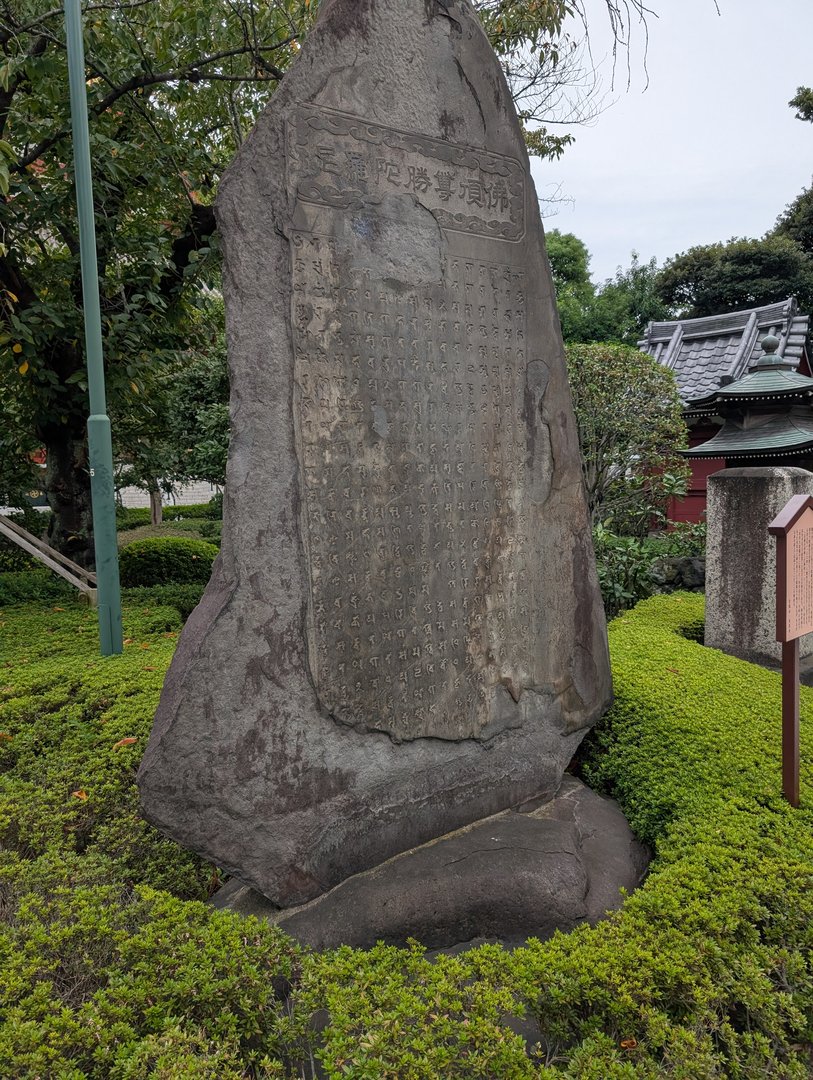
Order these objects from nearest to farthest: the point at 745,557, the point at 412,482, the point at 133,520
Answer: the point at 412,482
the point at 745,557
the point at 133,520

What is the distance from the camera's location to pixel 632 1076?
62.2 inches

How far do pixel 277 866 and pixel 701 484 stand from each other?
38.0 feet

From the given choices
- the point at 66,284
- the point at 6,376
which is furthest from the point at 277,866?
the point at 6,376

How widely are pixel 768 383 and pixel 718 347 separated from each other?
31.1 feet

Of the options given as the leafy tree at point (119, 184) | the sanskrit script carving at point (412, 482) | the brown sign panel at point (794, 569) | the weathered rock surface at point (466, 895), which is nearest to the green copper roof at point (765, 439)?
the brown sign panel at point (794, 569)

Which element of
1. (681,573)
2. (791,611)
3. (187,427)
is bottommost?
(681,573)

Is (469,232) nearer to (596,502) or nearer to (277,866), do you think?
(277,866)

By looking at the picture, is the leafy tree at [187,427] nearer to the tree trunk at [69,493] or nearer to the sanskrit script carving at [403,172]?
the tree trunk at [69,493]

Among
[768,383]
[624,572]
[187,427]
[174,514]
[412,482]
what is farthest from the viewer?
[174,514]

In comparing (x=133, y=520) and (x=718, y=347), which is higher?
(x=718, y=347)

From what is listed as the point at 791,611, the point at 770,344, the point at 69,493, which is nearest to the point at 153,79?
the point at 69,493

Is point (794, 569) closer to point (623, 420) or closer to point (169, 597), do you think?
point (623, 420)

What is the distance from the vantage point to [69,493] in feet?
22.3

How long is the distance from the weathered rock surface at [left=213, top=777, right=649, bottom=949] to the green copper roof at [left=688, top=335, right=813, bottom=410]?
14.2 ft
